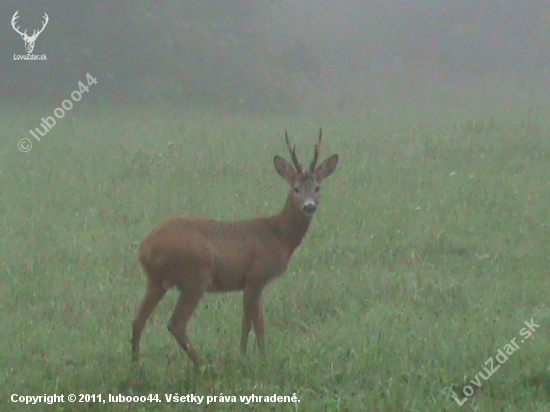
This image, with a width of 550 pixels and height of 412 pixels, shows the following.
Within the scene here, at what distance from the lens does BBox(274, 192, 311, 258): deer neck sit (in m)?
7.13

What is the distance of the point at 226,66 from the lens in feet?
92.0

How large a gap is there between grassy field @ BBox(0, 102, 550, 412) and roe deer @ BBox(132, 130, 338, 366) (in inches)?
11.9

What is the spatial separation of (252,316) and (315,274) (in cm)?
222

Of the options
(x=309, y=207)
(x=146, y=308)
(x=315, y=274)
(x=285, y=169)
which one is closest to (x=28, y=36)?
(x=315, y=274)

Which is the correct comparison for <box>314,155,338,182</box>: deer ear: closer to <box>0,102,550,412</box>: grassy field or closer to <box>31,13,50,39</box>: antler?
<box>0,102,550,412</box>: grassy field

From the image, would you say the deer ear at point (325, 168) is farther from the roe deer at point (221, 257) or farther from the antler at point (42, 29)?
the antler at point (42, 29)

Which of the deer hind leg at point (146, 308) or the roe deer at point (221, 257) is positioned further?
the deer hind leg at point (146, 308)

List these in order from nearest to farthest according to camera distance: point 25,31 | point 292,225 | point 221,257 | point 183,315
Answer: point 183,315 → point 221,257 → point 292,225 → point 25,31

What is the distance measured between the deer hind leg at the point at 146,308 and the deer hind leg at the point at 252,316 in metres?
0.59

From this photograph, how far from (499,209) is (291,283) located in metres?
3.75

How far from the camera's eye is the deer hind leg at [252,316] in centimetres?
671

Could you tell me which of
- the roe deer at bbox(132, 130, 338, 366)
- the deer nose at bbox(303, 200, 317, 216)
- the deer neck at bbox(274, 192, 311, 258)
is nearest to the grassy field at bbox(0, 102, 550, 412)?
the roe deer at bbox(132, 130, 338, 366)

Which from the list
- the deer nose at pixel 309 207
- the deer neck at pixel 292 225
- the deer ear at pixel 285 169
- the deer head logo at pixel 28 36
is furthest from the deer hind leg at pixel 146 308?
the deer head logo at pixel 28 36

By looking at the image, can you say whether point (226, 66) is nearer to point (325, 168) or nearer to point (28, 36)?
point (28, 36)
